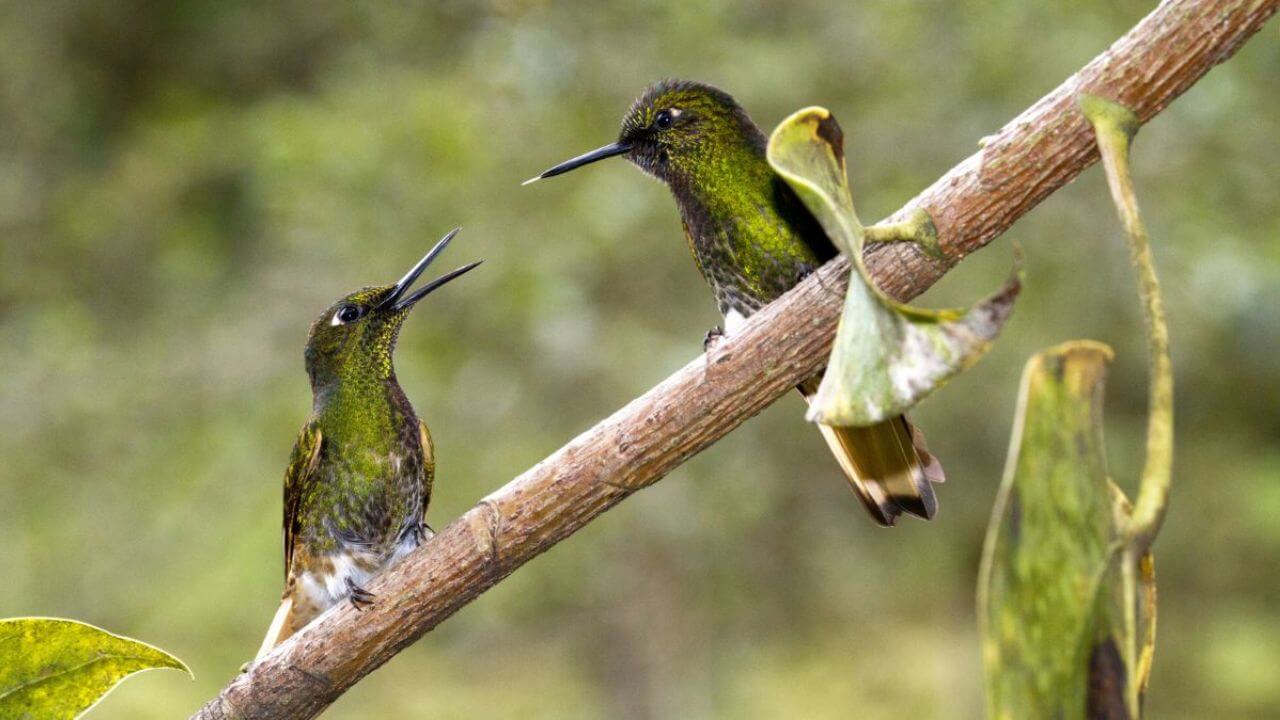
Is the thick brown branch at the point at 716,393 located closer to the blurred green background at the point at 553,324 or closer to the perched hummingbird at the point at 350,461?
the perched hummingbird at the point at 350,461

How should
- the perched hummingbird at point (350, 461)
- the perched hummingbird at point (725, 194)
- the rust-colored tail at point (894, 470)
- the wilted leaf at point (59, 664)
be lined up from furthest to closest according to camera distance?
the perched hummingbird at point (350, 461), the perched hummingbird at point (725, 194), the rust-colored tail at point (894, 470), the wilted leaf at point (59, 664)

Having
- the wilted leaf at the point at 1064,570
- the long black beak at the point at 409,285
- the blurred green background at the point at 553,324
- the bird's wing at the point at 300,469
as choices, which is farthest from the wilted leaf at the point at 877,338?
the blurred green background at the point at 553,324

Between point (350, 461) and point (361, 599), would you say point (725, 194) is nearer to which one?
point (350, 461)

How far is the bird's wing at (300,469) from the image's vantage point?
2.39 m

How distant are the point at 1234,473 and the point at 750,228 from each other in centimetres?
431

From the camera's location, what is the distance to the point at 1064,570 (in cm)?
70

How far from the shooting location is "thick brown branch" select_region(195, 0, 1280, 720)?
0.96 metres

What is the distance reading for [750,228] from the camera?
2.03 metres

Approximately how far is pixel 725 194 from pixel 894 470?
0.60 meters

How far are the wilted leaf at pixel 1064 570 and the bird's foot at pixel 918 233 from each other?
322mm

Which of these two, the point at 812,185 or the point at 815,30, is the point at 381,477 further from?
the point at 815,30

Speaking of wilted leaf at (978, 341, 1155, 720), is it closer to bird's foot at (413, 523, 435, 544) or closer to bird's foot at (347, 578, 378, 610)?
bird's foot at (347, 578, 378, 610)

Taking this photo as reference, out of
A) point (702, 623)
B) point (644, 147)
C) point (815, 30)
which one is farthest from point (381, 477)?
point (702, 623)

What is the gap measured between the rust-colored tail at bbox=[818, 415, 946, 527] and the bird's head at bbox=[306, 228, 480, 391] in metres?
1.00
